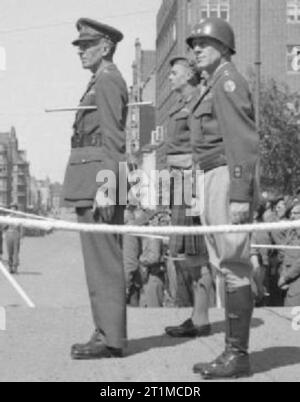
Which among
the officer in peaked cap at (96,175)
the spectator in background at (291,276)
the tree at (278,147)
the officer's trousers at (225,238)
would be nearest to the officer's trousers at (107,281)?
the officer in peaked cap at (96,175)

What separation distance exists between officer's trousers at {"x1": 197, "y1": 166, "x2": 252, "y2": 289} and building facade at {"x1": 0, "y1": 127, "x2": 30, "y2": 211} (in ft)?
462

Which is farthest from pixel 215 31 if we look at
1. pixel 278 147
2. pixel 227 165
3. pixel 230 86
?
pixel 278 147

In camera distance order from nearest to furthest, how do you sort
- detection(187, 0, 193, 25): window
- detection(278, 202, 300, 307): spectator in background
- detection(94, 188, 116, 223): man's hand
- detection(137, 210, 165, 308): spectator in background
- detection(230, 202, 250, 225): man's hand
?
detection(230, 202, 250, 225): man's hand → detection(94, 188, 116, 223): man's hand → detection(278, 202, 300, 307): spectator in background → detection(137, 210, 165, 308): spectator in background → detection(187, 0, 193, 25): window

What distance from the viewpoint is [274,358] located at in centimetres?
555

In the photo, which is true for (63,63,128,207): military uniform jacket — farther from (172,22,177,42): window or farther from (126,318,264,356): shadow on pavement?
(172,22,177,42): window

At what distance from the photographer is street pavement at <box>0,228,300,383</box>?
4.99 metres

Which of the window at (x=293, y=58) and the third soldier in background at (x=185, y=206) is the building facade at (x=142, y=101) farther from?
the third soldier in background at (x=185, y=206)

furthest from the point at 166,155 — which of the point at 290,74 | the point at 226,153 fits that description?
the point at 290,74

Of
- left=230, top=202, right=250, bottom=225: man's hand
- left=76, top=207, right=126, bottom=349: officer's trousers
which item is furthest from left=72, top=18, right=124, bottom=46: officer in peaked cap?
left=230, top=202, right=250, bottom=225: man's hand

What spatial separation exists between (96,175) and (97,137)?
23 cm

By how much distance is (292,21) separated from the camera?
64.1 meters

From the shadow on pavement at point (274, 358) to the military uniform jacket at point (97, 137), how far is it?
133 centimetres

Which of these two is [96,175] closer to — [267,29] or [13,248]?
[13,248]

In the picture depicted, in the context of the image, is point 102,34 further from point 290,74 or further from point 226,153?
point 290,74
